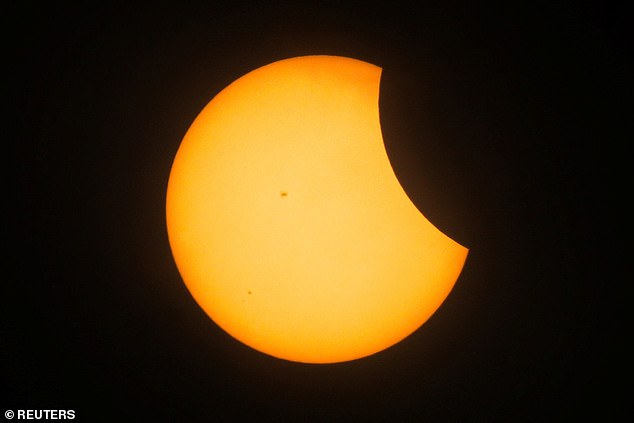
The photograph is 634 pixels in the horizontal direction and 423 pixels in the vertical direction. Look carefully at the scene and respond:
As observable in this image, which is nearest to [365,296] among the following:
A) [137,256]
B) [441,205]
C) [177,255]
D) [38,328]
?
[441,205]

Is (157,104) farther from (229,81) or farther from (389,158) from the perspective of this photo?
(389,158)

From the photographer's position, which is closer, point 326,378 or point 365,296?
point 365,296

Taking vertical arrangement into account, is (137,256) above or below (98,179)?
below

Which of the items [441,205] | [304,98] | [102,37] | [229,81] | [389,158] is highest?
[102,37]
